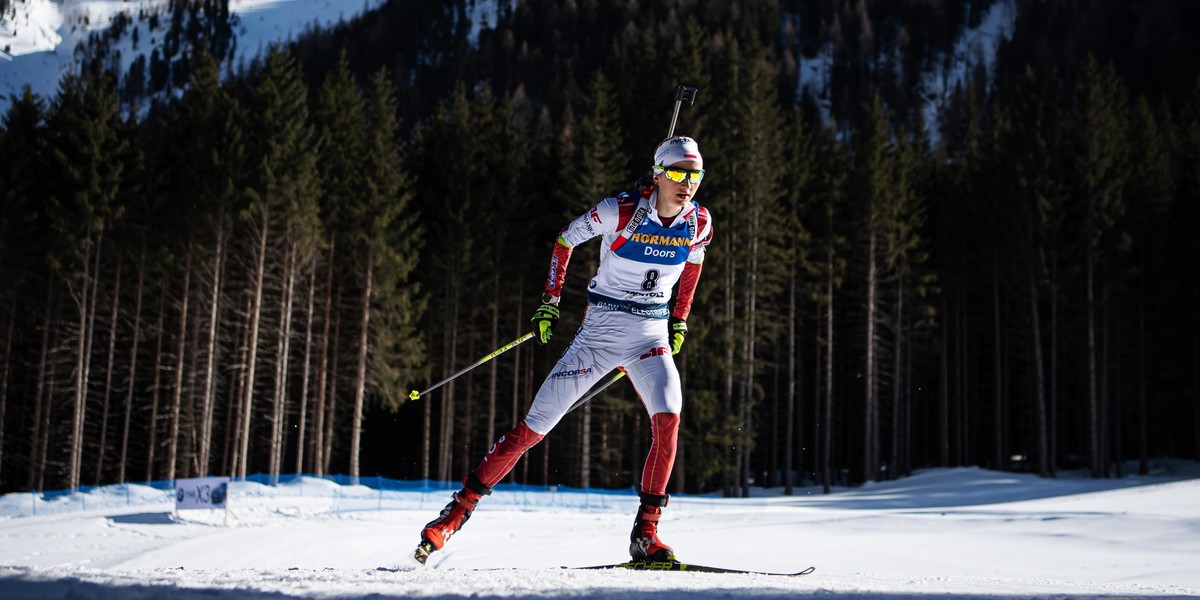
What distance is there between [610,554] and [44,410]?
2770cm

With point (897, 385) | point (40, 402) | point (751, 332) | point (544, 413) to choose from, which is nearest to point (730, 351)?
point (751, 332)

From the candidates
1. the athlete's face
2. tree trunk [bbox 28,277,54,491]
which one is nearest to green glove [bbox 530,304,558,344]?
the athlete's face

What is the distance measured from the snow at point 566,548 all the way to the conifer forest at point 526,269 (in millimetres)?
8551

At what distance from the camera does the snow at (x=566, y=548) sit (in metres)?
4.02

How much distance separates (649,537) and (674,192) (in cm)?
246

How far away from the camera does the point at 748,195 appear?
2948 cm

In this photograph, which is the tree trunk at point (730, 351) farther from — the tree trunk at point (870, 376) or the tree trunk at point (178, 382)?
the tree trunk at point (178, 382)

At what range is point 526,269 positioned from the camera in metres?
32.3

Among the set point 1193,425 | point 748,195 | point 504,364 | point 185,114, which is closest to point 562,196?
point 748,195

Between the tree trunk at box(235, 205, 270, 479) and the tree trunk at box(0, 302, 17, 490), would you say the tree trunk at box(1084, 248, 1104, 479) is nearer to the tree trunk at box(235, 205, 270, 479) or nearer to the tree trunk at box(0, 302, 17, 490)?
the tree trunk at box(235, 205, 270, 479)

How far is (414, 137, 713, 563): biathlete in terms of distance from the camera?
6.06 meters

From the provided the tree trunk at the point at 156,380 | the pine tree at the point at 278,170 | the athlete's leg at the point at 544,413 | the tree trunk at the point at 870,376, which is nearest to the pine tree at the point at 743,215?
the tree trunk at the point at 870,376

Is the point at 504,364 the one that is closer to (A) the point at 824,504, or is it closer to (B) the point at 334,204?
(B) the point at 334,204

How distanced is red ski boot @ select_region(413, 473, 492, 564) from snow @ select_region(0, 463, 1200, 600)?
14.5 inches
